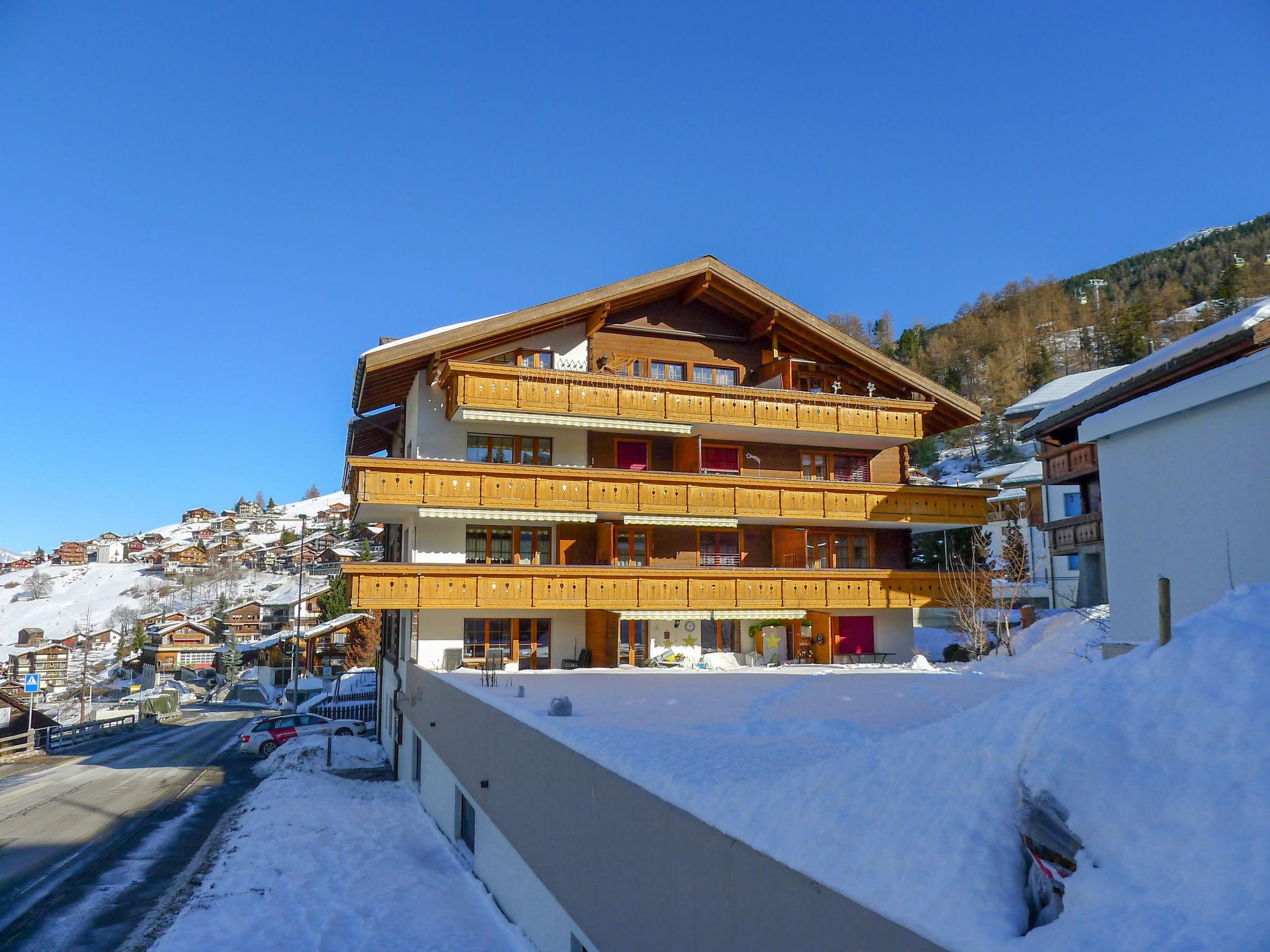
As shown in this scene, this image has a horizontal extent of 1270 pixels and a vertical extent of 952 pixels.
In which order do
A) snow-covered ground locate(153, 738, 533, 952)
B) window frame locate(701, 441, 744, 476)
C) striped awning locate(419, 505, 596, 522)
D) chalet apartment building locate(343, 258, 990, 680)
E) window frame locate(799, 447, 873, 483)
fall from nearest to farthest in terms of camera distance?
snow-covered ground locate(153, 738, 533, 952) → striped awning locate(419, 505, 596, 522) → chalet apartment building locate(343, 258, 990, 680) → window frame locate(701, 441, 744, 476) → window frame locate(799, 447, 873, 483)

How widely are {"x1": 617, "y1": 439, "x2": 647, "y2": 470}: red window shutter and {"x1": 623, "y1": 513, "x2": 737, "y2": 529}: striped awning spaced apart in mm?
2003

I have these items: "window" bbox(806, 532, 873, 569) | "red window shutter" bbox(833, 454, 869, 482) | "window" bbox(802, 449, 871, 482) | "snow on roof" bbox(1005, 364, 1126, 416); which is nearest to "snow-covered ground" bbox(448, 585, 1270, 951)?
"window" bbox(806, 532, 873, 569)

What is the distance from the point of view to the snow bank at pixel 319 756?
30.1m

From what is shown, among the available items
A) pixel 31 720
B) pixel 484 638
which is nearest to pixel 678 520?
pixel 484 638

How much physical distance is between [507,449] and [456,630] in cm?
556

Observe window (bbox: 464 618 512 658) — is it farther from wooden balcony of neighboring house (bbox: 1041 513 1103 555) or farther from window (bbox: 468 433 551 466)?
wooden balcony of neighboring house (bbox: 1041 513 1103 555)

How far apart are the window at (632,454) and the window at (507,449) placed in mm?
2340

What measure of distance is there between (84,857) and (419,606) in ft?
30.3

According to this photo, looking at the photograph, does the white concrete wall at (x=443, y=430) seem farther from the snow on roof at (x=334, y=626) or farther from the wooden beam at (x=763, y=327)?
the snow on roof at (x=334, y=626)

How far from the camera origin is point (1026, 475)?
50.6m

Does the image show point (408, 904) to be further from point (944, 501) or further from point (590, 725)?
point (944, 501)

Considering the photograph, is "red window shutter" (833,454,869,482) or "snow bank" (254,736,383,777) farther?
"snow bank" (254,736,383,777)

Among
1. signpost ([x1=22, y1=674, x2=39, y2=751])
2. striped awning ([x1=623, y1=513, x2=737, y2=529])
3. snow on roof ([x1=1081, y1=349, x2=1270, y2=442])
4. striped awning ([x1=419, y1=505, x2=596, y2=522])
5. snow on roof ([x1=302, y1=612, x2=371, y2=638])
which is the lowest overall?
signpost ([x1=22, y1=674, x2=39, y2=751])

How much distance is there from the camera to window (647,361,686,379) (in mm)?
27609
